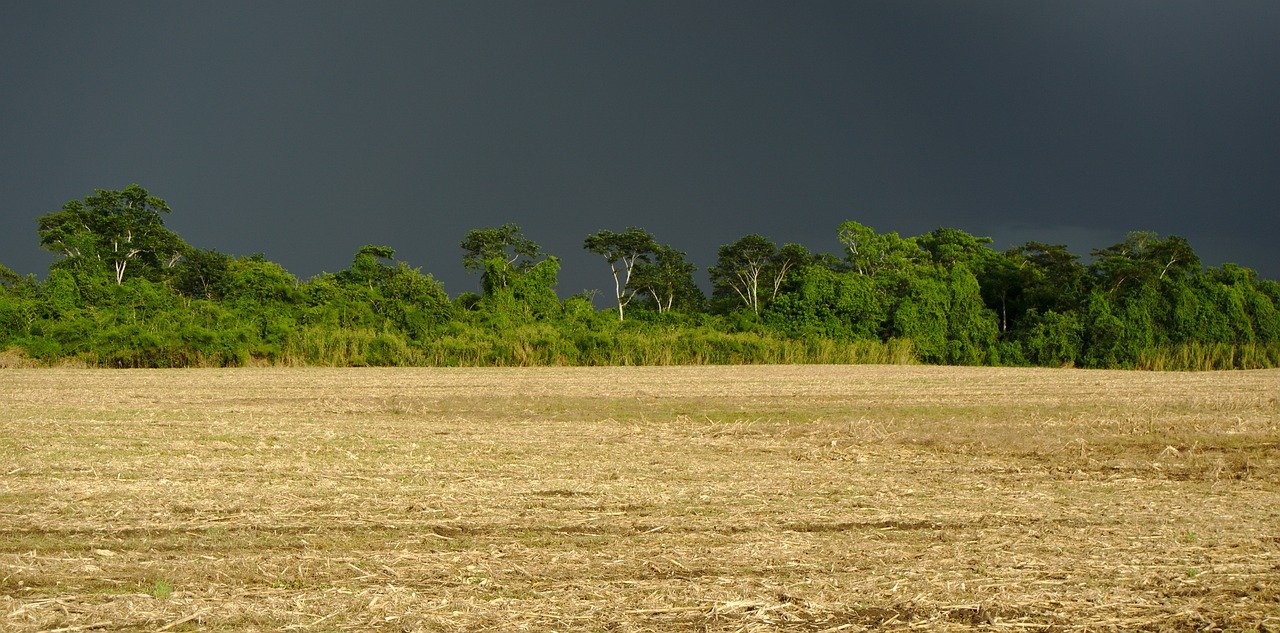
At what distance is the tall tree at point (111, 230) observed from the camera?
54.2 meters

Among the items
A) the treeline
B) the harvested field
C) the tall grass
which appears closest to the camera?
the harvested field

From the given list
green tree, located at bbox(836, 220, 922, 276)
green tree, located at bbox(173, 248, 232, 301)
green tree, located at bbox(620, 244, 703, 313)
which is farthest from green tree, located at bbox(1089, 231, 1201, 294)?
green tree, located at bbox(173, 248, 232, 301)

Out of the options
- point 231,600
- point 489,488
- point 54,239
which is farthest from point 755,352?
point 54,239

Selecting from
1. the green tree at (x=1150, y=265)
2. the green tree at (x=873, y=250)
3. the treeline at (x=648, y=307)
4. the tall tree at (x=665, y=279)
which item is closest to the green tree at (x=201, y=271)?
the treeline at (x=648, y=307)

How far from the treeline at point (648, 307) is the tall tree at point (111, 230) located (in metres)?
0.11

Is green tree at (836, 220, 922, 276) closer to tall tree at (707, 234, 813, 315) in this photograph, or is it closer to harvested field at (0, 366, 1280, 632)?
tall tree at (707, 234, 813, 315)

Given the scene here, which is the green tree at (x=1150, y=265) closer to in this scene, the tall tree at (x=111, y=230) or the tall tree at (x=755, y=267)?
the tall tree at (x=755, y=267)

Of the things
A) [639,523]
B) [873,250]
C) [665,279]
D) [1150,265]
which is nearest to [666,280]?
[665,279]

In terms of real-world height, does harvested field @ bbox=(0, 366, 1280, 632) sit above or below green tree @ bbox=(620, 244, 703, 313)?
below

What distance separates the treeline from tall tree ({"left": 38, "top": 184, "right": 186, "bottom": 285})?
0.11m

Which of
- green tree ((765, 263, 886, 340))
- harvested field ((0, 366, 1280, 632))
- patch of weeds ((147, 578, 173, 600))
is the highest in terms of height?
green tree ((765, 263, 886, 340))

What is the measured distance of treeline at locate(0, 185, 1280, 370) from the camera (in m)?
39.3

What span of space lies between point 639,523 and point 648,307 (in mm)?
57613

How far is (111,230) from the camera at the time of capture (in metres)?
55.3
